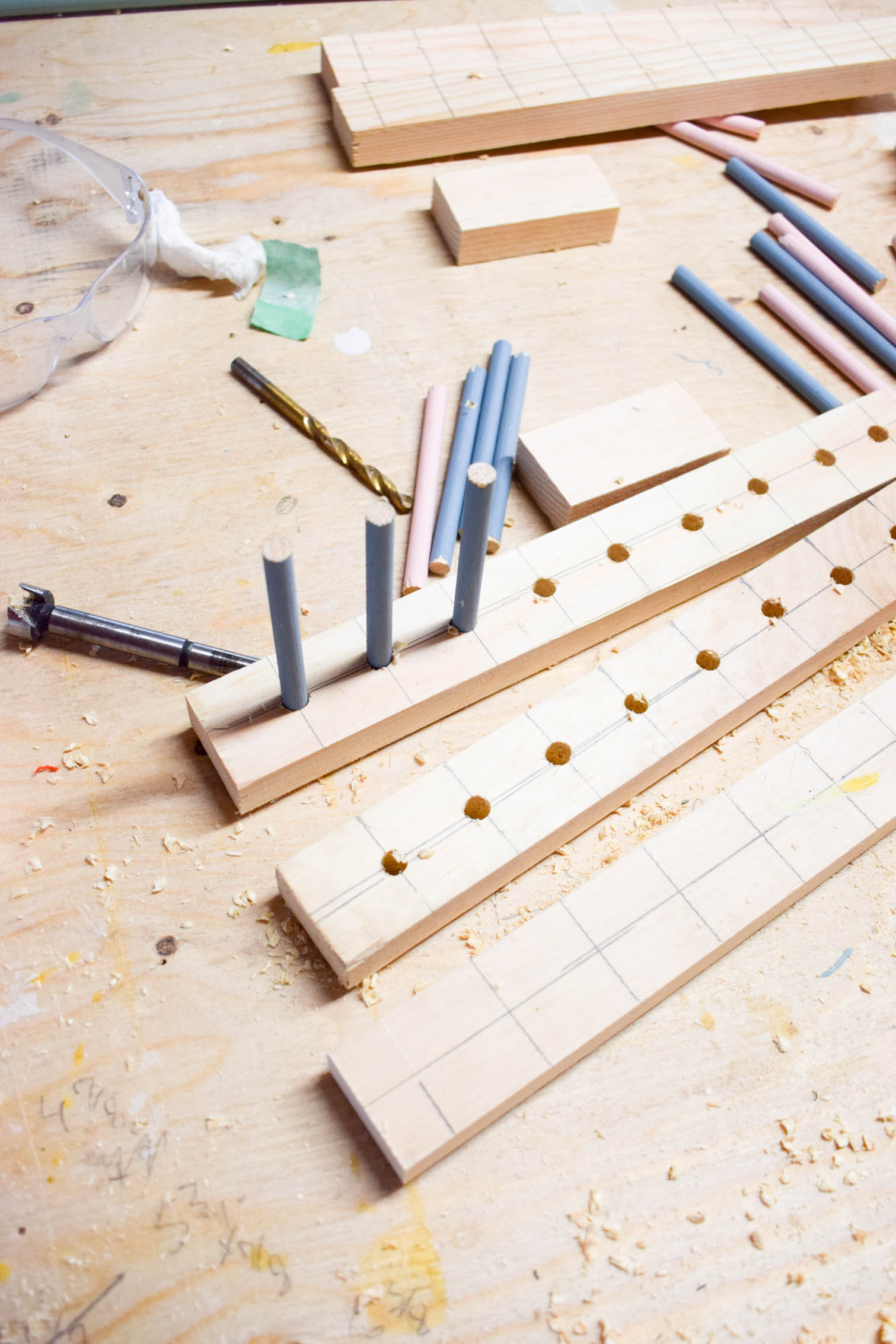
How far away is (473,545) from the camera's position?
1.02m

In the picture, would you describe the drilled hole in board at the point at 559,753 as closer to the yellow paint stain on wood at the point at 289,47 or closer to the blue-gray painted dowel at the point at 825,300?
the blue-gray painted dowel at the point at 825,300

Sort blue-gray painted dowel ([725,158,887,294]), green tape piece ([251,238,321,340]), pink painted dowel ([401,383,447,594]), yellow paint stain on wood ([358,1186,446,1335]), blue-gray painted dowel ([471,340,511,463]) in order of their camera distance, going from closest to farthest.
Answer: yellow paint stain on wood ([358,1186,446,1335])
pink painted dowel ([401,383,447,594])
blue-gray painted dowel ([471,340,511,463])
green tape piece ([251,238,321,340])
blue-gray painted dowel ([725,158,887,294])

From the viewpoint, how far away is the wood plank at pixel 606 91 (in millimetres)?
1634

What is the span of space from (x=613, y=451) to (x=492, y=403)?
0.61 ft

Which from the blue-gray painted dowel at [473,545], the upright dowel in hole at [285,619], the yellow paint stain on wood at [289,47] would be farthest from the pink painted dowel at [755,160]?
the upright dowel in hole at [285,619]

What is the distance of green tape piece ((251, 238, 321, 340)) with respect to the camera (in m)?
1.45

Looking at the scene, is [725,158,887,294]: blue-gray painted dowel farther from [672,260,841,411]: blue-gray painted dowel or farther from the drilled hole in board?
the drilled hole in board

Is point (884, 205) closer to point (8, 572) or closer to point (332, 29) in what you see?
point (332, 29)

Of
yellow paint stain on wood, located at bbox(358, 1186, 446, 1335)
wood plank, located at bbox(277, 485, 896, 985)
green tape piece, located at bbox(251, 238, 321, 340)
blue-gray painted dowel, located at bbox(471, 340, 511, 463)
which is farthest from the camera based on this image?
green tape piece, located at bbox(251, 238, 321, 340)

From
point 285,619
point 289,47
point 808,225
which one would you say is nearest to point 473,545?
point 285,619

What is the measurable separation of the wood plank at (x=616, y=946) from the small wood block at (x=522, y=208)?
91 cm

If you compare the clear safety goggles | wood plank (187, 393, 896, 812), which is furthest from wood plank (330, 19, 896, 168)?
wood plank (187, 393, 896, 812)

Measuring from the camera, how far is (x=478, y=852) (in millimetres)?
1005

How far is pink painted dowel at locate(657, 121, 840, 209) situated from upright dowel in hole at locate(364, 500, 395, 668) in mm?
1200
